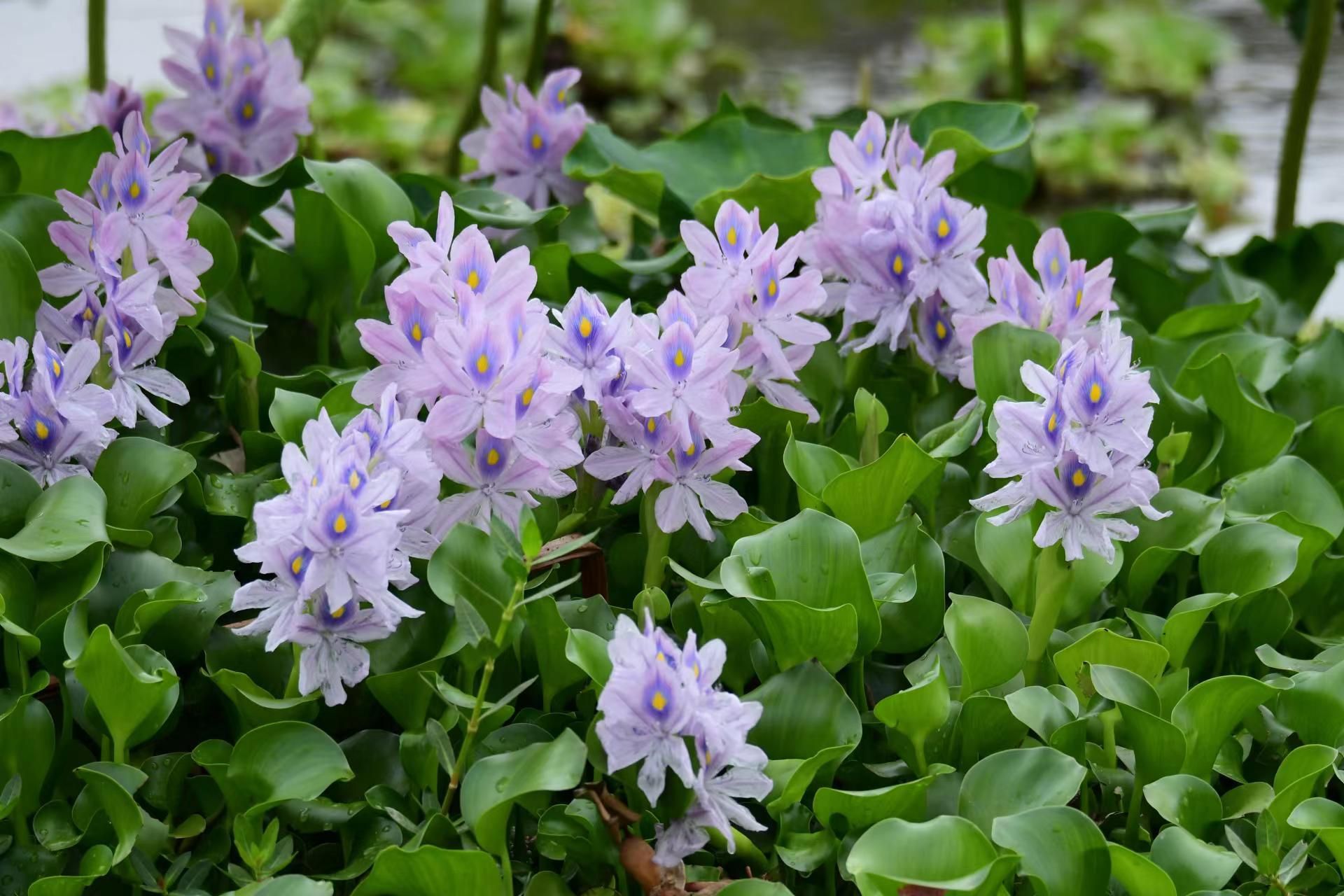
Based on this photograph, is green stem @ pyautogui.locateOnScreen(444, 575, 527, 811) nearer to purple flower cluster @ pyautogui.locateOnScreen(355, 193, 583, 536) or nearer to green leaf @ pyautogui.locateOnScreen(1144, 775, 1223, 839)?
purple flower cluster @ pyautogui.locateOnScreen(355, 193, 583, 536)

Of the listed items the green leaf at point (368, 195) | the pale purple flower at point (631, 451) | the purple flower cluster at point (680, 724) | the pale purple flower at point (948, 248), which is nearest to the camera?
the purple flower cluster at point (680, 724)

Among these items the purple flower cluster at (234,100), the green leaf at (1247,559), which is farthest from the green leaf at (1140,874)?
the purple flower cluster at (234,100)

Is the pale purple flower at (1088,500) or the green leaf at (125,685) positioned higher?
the pale purple flower at (1088,500)

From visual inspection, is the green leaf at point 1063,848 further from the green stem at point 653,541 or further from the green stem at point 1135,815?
the green stem at point 653,541

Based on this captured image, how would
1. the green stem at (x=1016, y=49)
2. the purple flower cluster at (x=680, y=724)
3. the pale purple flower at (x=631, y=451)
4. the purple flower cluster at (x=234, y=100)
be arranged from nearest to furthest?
the purple flower cluster at (x=680, y=724) → the pale purple flower at (x=631, y=451) → the purple flower cluster at (x=234, y=100) → the green stem at (x=1016, y=49)

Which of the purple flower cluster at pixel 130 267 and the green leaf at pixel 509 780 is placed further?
the purple flower cluster at pixel 130 267

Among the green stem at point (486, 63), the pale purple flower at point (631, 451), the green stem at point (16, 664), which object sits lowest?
the green stem at point (486, 63)
